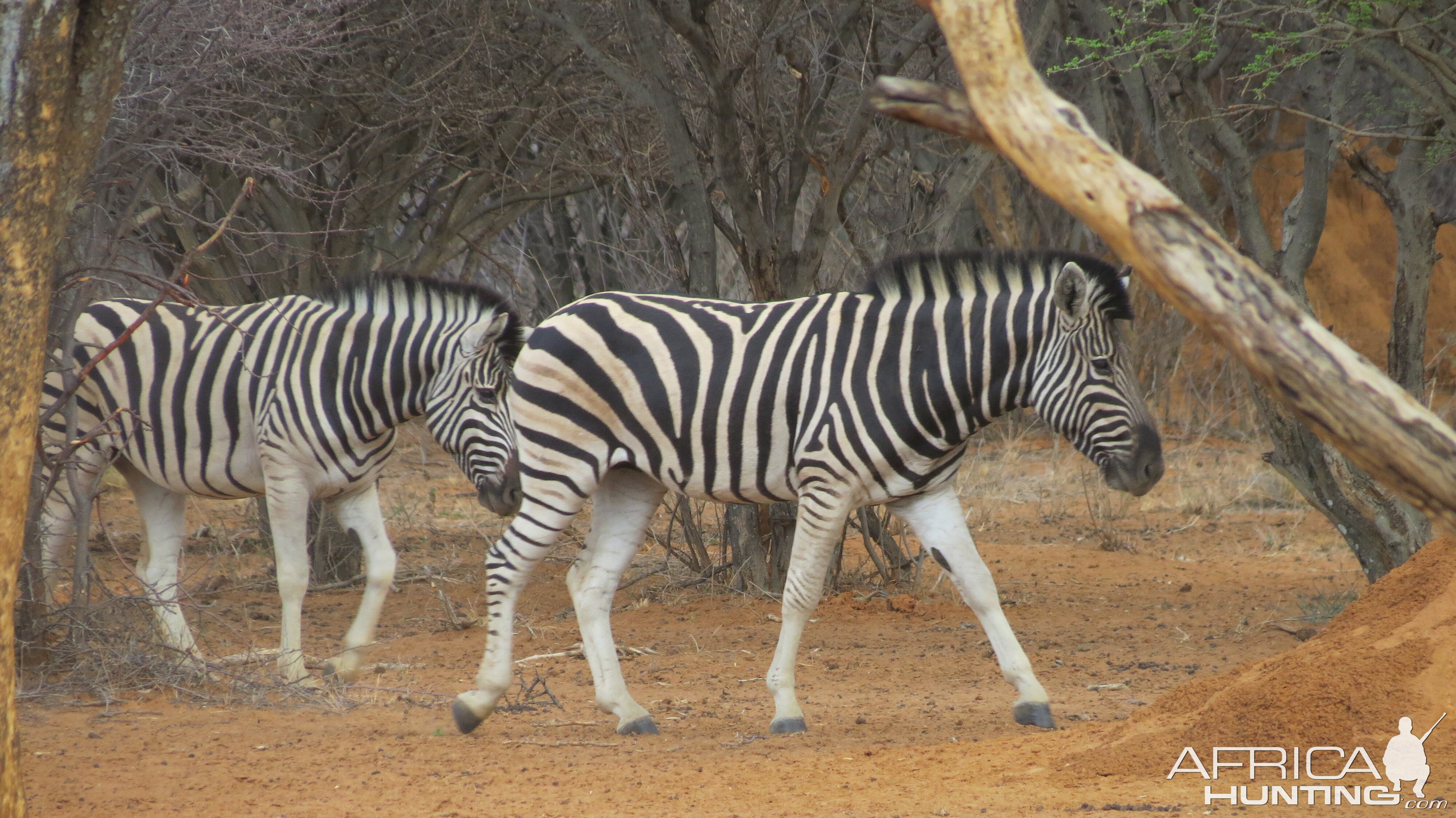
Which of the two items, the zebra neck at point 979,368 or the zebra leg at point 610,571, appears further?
the zebra leg at point 610,571

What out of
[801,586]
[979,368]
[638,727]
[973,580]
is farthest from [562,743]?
[979,368]

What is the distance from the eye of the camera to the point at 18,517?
319 centimetres

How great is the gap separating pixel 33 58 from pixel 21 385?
2.68 feet

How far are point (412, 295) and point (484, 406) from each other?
833 mm

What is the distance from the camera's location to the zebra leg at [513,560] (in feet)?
18.3

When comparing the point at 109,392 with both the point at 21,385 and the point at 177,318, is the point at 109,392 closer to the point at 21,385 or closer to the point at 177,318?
the point at 177,318

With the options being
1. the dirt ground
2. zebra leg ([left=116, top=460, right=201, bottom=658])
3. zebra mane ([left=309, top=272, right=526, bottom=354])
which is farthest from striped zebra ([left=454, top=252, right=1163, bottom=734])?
zebra leg ([left=116, top=460, right=201, bottom=658])

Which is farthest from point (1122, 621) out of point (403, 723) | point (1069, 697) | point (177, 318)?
point (177, 318)

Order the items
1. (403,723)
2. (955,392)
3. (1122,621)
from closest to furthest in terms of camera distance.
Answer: (955,392)
(403,723)
(1122,621)

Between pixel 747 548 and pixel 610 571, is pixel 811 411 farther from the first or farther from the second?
pixel 747 548

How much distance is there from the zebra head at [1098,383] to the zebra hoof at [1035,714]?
96 cm

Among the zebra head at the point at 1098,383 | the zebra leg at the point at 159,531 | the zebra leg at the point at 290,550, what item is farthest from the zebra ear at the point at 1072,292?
the zebra leg at the point at 159,531

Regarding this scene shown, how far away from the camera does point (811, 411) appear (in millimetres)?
5379

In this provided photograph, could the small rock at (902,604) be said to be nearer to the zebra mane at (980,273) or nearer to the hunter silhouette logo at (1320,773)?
the zebra mane at (980,273)
